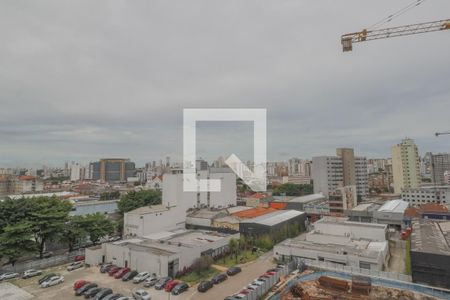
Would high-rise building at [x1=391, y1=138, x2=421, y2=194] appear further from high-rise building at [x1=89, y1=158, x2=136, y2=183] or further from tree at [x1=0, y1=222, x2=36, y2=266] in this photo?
high-rise building at [x1=89, y1=158, x2=136, y2=183]

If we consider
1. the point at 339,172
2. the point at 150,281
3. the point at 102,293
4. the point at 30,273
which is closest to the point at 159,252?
the point at 150,281

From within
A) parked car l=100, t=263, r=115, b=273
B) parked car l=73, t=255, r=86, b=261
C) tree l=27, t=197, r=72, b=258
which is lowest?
parked car l=73, t=255, r=86, b=261

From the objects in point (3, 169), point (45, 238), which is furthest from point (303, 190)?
point (3, 169)

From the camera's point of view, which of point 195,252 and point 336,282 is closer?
point 336,282

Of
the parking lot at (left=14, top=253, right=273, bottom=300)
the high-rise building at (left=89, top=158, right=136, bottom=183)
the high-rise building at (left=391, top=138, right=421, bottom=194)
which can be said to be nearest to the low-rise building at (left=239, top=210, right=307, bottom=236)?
the parking lot at (left=14, top=253, right=273, bottom=300)

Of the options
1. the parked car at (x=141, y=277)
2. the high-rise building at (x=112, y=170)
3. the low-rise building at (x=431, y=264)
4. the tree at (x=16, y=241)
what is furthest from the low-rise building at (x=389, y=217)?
the high-rise building at (x=112, y=170)

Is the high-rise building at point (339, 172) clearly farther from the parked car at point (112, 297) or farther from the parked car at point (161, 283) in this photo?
the parked car at point (112, 297)

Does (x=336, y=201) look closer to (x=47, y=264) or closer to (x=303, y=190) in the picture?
(x=303, y=190)
